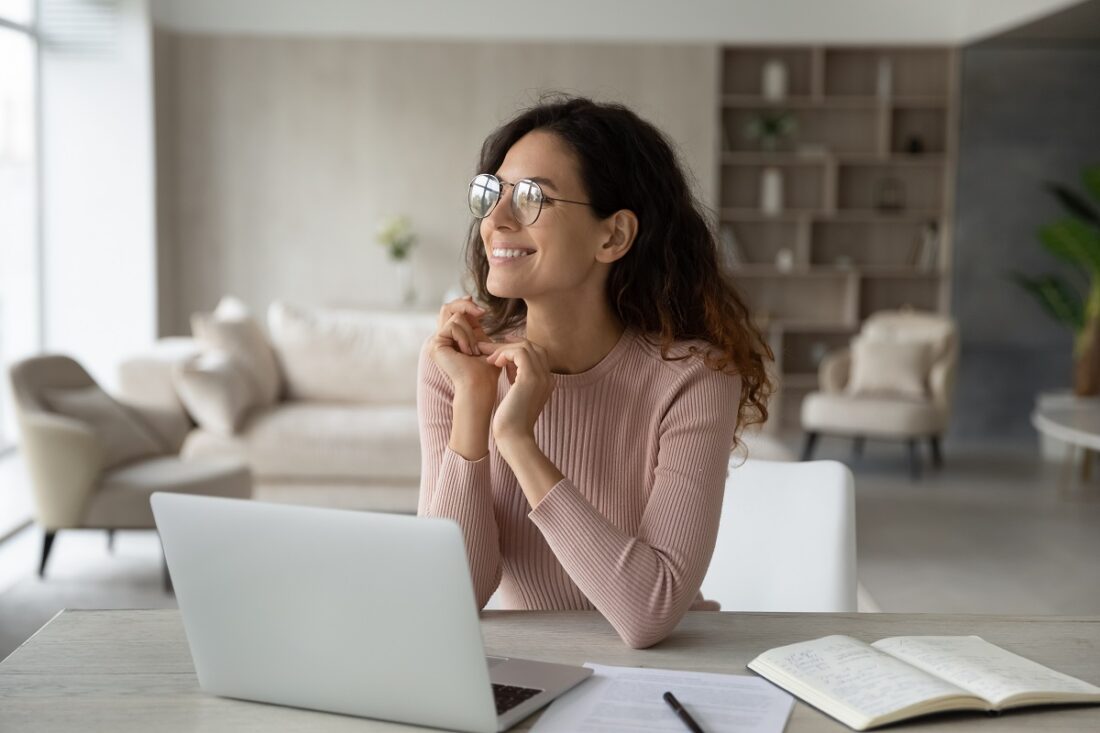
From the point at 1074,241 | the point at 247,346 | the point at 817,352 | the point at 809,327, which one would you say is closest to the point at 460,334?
the point at 247,346

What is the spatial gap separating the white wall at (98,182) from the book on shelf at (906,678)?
6.34m

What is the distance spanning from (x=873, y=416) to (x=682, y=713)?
5.33m

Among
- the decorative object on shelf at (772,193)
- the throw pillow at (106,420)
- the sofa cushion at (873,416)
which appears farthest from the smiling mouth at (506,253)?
the decorative object on shelf at (772,193)

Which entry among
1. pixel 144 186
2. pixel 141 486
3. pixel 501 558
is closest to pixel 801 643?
pixel 501 558

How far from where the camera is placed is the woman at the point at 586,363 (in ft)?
4.98

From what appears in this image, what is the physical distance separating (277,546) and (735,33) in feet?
22.5

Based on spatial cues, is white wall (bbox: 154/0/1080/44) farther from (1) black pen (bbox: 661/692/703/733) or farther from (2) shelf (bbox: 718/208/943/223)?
(1) black pen (bbox: 661/692/703/733)

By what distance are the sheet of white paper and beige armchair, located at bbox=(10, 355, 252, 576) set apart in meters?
2.91

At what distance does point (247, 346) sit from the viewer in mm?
5230

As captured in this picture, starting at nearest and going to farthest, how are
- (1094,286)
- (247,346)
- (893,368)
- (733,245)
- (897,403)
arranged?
(247,346)
(897,403)
(893,368)
(1094,286)
(733,245)

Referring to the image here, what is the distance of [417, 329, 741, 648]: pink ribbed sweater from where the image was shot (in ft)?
4.61

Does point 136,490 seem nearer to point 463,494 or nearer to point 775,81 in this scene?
point 463,494

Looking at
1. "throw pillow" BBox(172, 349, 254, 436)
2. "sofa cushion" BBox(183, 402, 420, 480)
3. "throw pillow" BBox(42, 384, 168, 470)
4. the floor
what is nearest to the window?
the floor

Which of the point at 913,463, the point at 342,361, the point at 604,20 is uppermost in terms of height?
the point at 604,20
